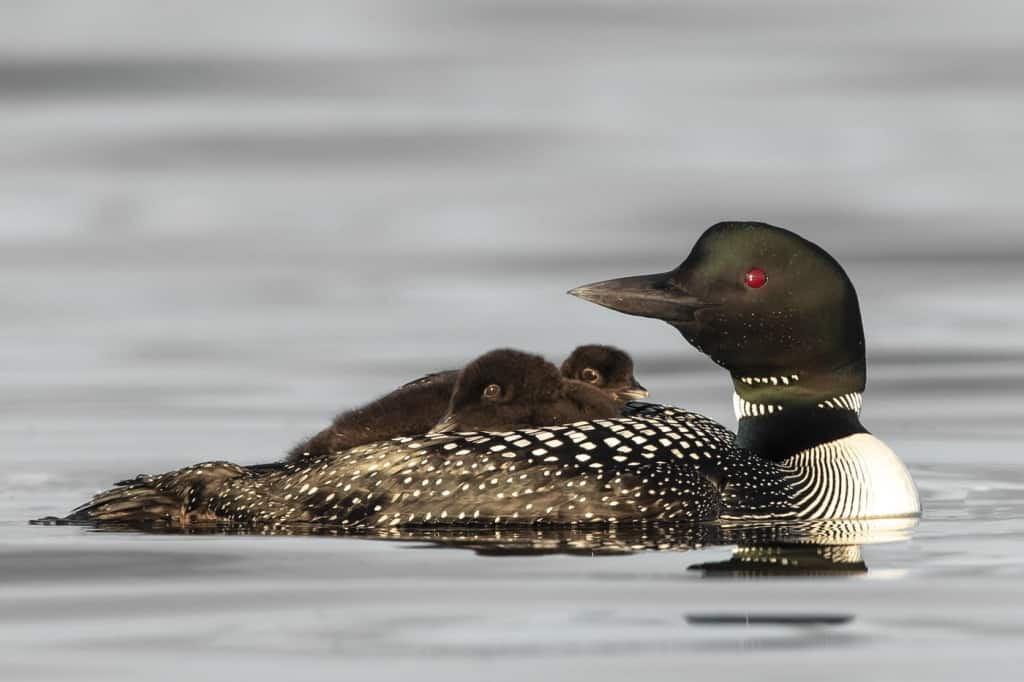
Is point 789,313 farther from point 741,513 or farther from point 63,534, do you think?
point 63,534

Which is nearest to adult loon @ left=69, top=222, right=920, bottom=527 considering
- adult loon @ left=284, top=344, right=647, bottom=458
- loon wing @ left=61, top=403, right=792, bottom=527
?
loon wing @ left=61, top=403, right=792, bottom=527

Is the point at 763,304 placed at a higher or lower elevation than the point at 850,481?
higher

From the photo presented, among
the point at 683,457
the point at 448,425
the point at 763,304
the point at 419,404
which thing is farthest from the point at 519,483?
the point at 763,304

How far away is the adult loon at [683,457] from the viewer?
883 centimetres

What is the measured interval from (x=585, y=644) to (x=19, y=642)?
1.33 meters

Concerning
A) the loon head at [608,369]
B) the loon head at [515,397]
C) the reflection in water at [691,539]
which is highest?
the loon head at [608,369]

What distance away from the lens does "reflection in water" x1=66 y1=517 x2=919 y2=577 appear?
27.3 feet

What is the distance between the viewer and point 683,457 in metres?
8.94

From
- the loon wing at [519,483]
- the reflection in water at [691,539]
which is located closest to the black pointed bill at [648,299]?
the loon wing at [519,483]

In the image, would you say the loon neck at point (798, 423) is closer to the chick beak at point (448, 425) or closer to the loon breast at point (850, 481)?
the loon breast at point (850, 481)

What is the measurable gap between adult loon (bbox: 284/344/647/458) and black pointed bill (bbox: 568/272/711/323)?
0.64 ft

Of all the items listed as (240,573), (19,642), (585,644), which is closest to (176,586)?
(240,573)

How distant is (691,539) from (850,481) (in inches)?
28.6

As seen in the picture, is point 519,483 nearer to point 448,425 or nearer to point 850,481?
point 448,425
